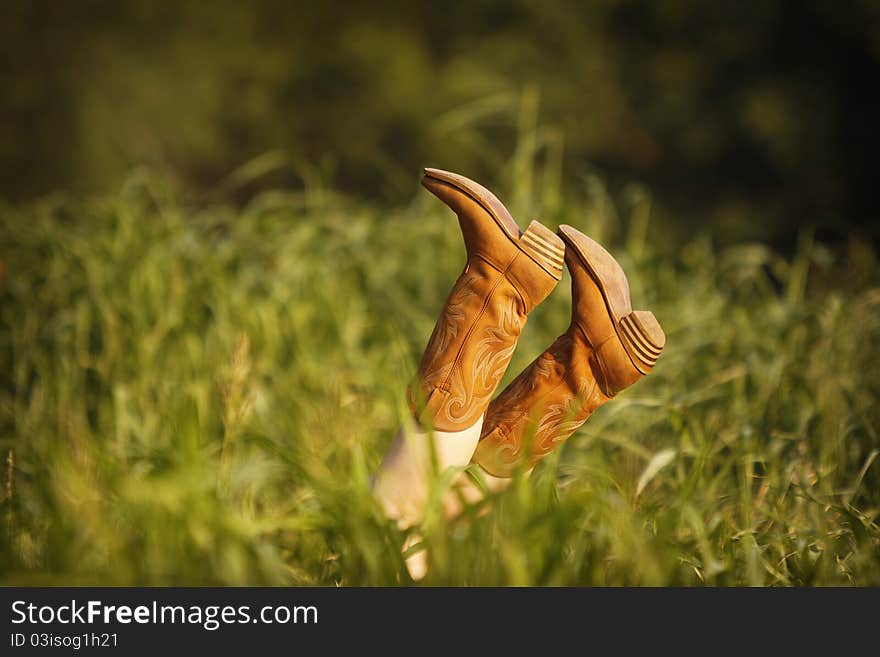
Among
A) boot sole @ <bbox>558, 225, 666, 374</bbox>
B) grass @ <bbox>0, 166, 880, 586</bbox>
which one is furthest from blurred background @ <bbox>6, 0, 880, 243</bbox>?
boot sole @ <bbox>558, 225, 666, 374</bbox>

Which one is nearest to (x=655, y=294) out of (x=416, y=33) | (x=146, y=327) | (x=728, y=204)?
(x=146, y=327)

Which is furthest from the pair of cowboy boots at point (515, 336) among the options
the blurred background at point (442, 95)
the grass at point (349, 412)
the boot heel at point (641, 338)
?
the blurred background at point (442, 95)

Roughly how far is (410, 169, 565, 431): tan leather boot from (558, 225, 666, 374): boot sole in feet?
0.17

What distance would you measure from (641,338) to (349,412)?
3.32 ft

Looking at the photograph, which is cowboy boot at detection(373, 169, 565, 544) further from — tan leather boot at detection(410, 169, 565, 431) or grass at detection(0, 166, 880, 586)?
grass at detection(0, 166, 880, 586)

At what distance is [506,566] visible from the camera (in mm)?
1159

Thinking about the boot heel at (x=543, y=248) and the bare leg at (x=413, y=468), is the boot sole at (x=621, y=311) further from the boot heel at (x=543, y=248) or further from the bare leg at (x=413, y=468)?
the bare leg at (x=413, y=468)

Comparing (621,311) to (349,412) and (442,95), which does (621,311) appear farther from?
(442,95)

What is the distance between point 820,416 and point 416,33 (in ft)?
16.5

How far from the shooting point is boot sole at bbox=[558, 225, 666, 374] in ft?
4.78

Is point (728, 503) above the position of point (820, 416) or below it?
below

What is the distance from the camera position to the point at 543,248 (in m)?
1.46
